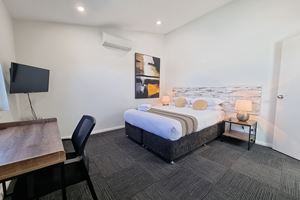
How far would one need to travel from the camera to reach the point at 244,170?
6.72ft

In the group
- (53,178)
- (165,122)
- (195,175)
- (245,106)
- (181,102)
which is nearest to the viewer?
(53,178)

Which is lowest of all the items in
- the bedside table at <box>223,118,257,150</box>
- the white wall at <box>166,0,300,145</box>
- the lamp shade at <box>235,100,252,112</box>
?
the bedside table at <box>223,118,257,150</box>

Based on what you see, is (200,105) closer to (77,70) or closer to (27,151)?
(77,70)

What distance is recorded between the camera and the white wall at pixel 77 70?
2750 mm

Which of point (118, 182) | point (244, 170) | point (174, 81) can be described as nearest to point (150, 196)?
point (118, 182)

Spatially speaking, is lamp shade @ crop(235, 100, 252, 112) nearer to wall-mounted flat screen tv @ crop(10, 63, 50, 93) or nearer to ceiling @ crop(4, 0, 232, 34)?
ceiling @ crop(4, 0, 232, 34)

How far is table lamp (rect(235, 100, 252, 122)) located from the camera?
9.01 feet

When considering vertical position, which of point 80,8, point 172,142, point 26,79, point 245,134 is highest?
point 80,8

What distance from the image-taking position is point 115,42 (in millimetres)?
3561

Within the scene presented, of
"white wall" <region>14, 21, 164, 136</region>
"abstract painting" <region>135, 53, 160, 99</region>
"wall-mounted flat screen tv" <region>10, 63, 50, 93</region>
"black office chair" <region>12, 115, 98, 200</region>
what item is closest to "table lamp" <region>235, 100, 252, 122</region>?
"abstract painting" <region>135, 53, 160, 99</region>

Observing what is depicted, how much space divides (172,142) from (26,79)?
2559 mm

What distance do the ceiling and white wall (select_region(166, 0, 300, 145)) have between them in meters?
0.39

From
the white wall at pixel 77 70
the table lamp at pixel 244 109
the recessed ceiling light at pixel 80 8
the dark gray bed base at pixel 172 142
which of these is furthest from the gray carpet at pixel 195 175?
the recessed ceiling light at pixel 80 8

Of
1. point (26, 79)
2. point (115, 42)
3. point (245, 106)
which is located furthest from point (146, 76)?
point (26, 79)
